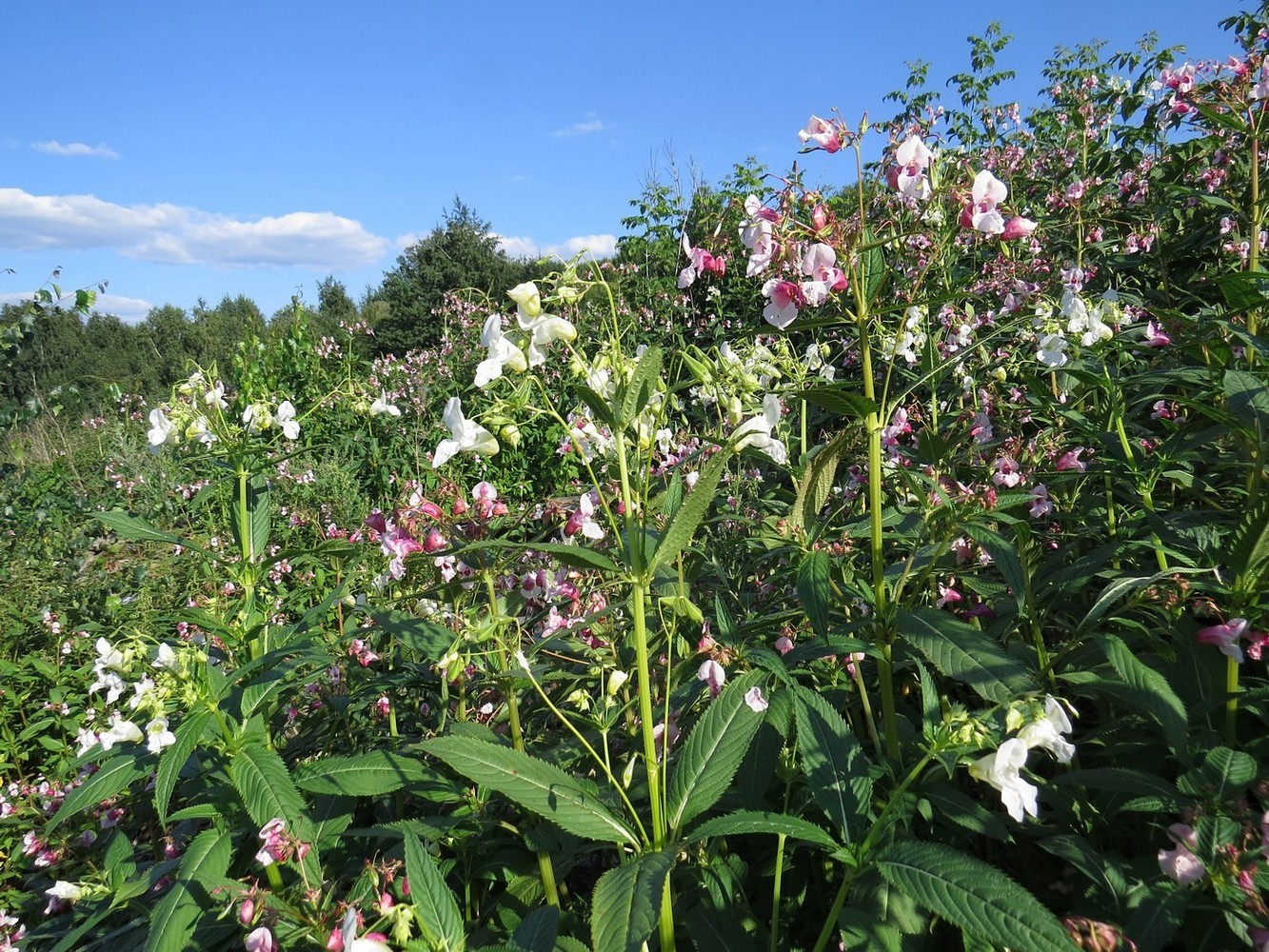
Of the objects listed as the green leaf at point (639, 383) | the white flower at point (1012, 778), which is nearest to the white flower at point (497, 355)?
the green leaf at point (639, 383)

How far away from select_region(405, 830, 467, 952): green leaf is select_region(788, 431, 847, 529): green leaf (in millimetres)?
1039

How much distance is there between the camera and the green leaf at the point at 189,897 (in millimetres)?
1558

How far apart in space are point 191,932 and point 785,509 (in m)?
1.89

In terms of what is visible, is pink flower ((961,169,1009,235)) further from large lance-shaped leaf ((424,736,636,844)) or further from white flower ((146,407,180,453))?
white flower ((146,407,180,453))

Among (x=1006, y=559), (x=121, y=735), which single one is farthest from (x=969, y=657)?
(x=121, y=735)

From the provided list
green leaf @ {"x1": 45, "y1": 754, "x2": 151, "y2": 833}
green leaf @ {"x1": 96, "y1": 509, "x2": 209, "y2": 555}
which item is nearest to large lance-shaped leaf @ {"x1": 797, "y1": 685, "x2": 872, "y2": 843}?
green leaf @ {"x1": 45, "y1": 754, "x2": 151, "y2": 833}

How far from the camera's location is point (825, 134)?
186cm

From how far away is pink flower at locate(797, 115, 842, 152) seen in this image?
1.86m

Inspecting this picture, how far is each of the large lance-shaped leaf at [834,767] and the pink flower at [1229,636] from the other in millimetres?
778

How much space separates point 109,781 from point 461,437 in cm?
120

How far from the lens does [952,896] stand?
3.48 feet

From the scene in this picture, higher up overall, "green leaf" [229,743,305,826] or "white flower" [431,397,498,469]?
"white flower" [431,397,498,469]

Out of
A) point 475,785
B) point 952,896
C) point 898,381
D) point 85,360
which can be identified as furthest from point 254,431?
point 85,360

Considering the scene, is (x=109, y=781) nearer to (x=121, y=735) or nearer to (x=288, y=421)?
(x=121, y=735)
